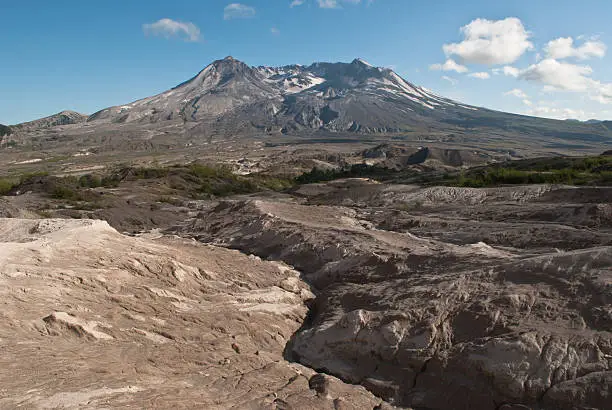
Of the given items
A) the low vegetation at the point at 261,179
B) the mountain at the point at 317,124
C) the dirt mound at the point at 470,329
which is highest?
the mountain at the point at 317,124

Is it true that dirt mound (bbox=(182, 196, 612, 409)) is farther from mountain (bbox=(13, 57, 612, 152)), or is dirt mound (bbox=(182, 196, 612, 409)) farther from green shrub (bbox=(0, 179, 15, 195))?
mountain (bbox=(13, 57, 612, 152))

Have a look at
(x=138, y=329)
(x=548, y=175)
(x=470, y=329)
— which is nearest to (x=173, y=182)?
(x=548, y=175)

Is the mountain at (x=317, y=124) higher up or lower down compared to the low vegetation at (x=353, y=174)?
higher up

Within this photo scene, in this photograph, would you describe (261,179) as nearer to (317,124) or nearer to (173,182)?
(173,182)

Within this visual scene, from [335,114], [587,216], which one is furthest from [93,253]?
[335,114]

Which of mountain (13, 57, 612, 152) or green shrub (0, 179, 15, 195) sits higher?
mountain (13, 57, 612, 152)

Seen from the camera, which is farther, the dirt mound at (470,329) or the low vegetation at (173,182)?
the low vegetation at (173,182)

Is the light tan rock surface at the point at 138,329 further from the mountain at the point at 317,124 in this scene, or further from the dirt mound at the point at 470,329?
the mountain at the point at 317,124

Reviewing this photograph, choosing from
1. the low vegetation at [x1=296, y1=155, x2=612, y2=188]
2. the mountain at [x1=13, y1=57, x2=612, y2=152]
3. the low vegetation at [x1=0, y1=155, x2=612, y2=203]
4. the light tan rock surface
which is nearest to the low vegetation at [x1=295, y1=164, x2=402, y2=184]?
the low vegetation at [x1=0, y1=155, x2=612, y2=203]

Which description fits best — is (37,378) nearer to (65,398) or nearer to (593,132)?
(65,398)

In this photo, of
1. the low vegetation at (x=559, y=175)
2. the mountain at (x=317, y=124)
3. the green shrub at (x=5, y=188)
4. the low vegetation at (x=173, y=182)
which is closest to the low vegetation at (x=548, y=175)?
the low vegetation at (x=559, y=175)
